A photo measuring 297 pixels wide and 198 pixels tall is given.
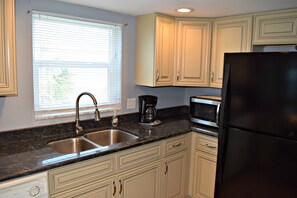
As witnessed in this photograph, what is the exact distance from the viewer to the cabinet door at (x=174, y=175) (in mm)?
2441

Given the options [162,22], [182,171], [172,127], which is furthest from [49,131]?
[162,22]

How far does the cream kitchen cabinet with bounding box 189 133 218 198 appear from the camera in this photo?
8.11 feet

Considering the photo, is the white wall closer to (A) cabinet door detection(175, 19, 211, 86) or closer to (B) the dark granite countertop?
(B) the dark granite countertop

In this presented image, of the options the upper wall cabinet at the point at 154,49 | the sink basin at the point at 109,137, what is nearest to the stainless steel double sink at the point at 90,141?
the sink basin at the point at 109,137

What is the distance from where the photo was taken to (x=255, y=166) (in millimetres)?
1943

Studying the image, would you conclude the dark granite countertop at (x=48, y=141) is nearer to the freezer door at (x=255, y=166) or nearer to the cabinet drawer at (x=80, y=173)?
the cabinet drawer at (x=80, y=173)

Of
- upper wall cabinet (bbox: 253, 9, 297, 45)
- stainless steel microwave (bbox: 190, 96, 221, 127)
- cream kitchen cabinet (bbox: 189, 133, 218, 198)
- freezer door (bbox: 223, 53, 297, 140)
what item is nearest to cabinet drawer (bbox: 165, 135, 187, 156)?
cream kitchen cabinet (bbox: 189, 133, 218, 198)

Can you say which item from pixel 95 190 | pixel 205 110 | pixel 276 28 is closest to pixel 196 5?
pixel 276 28

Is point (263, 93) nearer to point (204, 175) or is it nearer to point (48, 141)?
point (204, 175)

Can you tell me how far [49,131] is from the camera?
2.20m

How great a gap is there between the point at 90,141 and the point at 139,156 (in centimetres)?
45

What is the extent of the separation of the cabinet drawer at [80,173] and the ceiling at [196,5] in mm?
1325

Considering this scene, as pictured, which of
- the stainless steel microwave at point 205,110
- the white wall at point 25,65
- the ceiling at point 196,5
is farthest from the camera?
the stainless steel microwave at point 205,110

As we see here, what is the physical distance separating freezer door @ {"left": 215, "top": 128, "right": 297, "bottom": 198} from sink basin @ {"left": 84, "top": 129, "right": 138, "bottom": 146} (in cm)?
89
